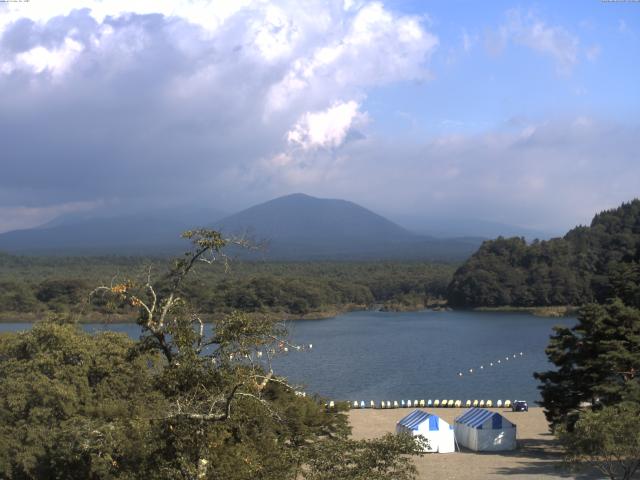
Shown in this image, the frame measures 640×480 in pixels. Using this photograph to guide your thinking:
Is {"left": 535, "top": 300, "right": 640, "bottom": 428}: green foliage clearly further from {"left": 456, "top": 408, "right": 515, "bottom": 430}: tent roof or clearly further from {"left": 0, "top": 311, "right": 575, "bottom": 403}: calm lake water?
{"left": 0, "top": 311, "right": 575, "bottom": 403}: calm lake water

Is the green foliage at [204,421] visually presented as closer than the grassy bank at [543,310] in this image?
Yes

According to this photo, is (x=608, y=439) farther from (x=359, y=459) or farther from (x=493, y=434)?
(x=493, y=434)

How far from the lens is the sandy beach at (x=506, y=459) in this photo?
13.4 meters

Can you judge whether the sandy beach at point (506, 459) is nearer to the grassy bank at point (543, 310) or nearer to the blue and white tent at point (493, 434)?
the blue and white tent at point (493, 434)

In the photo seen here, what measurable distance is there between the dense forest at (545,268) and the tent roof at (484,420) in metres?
43.6

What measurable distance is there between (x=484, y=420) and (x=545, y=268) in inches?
1966

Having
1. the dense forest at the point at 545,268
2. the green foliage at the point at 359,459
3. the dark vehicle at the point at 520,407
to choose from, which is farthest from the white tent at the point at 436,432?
the dense forest at the point at 545,268

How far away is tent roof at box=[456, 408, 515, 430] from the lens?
1627 cm

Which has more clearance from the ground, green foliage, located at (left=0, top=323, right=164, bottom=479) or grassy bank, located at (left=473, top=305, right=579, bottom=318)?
green foliage, located at (left=0, top=323, right=164, bottom=479)

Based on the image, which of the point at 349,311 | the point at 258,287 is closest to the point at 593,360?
the point at 258,287

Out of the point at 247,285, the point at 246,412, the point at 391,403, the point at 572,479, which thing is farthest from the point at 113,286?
the point at 247,285

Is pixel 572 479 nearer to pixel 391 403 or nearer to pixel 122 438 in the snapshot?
pixel 122 438

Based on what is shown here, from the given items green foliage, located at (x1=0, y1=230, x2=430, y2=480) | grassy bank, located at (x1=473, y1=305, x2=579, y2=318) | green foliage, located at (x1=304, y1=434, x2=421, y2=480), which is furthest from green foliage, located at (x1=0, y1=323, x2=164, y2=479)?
grassy bank, located at (x1=473, y1=305, x2=579, y2=318)

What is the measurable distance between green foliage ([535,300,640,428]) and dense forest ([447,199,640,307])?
44162 millimetres
